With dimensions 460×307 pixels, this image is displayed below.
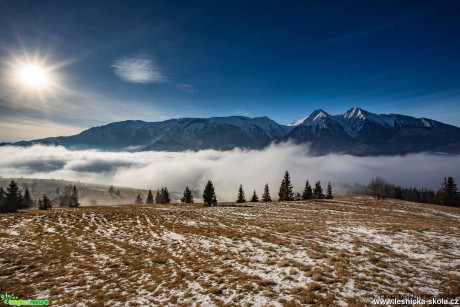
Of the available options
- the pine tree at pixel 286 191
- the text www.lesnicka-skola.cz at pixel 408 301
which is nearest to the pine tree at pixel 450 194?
the pine tree at pixel 286 191

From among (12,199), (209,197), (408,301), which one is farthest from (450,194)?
(12,199)

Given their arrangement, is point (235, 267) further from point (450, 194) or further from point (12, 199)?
point (450, 194)

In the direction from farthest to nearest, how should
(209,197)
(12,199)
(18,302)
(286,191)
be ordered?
1. (286,191)
2. (209,197)
3. (12,199)
4. (18,302)

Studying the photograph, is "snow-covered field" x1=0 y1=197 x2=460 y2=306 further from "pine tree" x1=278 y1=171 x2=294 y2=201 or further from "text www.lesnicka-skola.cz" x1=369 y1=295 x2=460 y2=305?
"pine tree" x1=278 y1=171 x2=294 y2=201

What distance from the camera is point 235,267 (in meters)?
15.0

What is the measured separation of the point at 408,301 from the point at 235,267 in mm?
9299

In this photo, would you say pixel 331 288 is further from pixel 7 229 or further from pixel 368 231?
pixel 7 229

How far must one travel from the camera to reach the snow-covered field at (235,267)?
36.8ft

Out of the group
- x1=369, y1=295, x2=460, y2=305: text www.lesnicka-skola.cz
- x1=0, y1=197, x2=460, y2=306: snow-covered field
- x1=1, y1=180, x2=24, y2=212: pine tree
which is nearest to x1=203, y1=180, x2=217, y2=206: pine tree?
x1=0, y1=197, x2=460, y2=306: snow-covered field

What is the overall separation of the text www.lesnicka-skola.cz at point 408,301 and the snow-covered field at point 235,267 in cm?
42

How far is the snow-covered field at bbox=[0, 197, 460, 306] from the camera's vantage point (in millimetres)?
11211

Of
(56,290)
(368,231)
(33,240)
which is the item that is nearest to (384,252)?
(368,231)

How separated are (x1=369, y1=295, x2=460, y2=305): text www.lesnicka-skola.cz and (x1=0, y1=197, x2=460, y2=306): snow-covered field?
42cm

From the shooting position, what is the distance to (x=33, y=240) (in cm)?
2317
